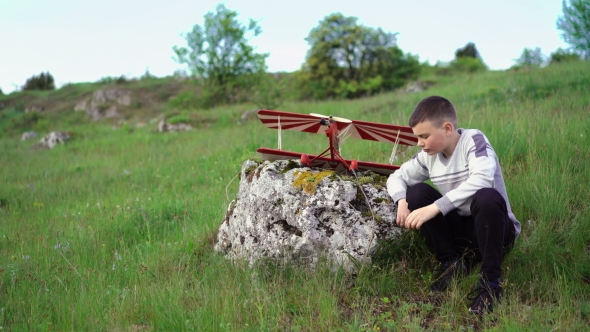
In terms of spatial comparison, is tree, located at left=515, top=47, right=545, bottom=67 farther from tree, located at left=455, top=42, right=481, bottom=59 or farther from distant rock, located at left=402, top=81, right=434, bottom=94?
tree, located at left=455, top=42, right=481, bottom=59

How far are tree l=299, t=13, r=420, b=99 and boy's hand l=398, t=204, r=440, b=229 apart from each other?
85.1 ft

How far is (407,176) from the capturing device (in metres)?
4.22

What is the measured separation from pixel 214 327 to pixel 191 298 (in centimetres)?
52

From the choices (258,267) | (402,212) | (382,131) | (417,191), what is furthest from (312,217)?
(382,131)

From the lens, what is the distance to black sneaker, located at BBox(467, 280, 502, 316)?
11.2 ft

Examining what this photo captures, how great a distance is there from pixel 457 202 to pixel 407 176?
669mm

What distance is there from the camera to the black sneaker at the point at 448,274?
383 cm

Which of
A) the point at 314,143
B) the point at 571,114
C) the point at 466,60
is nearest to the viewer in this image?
the point at 571,114

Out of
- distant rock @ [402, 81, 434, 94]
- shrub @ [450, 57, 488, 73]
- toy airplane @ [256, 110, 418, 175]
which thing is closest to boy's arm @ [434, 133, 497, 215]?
toy airplane @ [256, 110, 418, 175]

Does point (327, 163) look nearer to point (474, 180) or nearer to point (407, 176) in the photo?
point (407, 176)

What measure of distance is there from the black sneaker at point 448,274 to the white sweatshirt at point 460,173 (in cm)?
43

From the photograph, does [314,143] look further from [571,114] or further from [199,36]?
[199,36]

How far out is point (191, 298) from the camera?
3787 mm

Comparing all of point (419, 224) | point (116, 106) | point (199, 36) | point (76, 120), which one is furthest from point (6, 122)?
point (419, 224)
